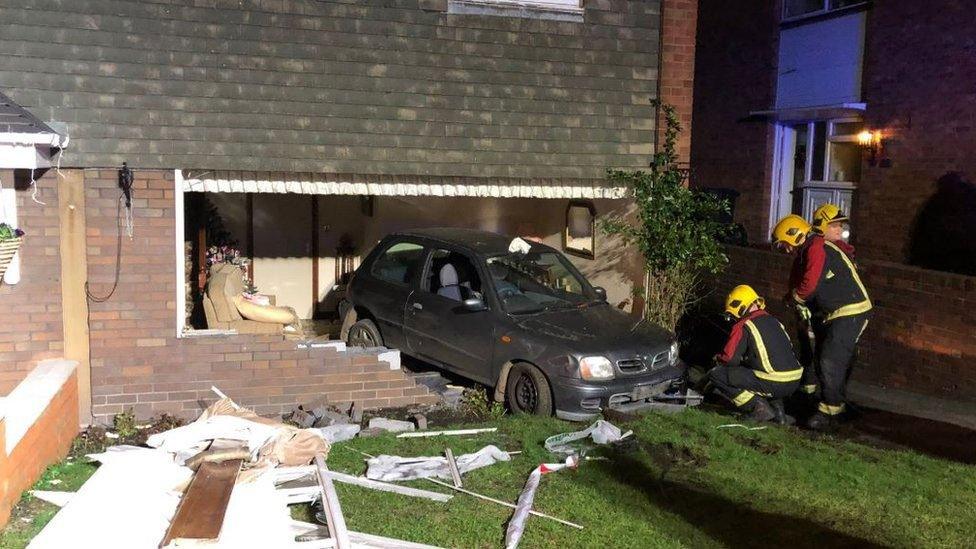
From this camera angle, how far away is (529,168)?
845 cm

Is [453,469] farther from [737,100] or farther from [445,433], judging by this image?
[737,100]

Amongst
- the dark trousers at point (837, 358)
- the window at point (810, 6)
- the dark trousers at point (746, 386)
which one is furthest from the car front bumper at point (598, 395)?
the window at point (810, 6)

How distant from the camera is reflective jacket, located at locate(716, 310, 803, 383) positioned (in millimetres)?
7738

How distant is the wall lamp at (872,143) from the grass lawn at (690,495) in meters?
7.49

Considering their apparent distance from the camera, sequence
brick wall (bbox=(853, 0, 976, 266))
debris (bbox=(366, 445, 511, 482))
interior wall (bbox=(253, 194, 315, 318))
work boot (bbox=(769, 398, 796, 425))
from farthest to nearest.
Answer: brick wall (bbox=(853, 0, 976, 266)), interior wall (bbox=(253, 194, 315, 318)), work boot (bbox=(769, 398, 796, 425)), debris (bbox=(366, 445, 511, 482))

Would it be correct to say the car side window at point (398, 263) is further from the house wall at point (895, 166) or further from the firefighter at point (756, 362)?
the house wall at point (895, 166)

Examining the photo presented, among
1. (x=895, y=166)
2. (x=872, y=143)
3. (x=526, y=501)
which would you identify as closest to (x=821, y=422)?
(x=526, y=501)

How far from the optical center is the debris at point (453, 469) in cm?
599

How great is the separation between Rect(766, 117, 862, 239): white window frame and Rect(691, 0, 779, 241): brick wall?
14 cm

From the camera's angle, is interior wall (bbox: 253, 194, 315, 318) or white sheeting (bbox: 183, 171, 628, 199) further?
interior wall (bbox: 253, 194, 315, 318)

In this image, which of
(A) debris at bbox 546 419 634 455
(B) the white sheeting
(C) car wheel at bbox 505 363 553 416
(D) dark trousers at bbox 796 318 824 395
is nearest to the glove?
(D) dark trousers at bbox 796 318 824 395

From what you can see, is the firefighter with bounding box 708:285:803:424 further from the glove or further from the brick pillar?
the brick pillar

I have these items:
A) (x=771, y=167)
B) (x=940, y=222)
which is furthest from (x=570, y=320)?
(x=771, y=167)

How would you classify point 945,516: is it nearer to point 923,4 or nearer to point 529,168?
point 529,168
